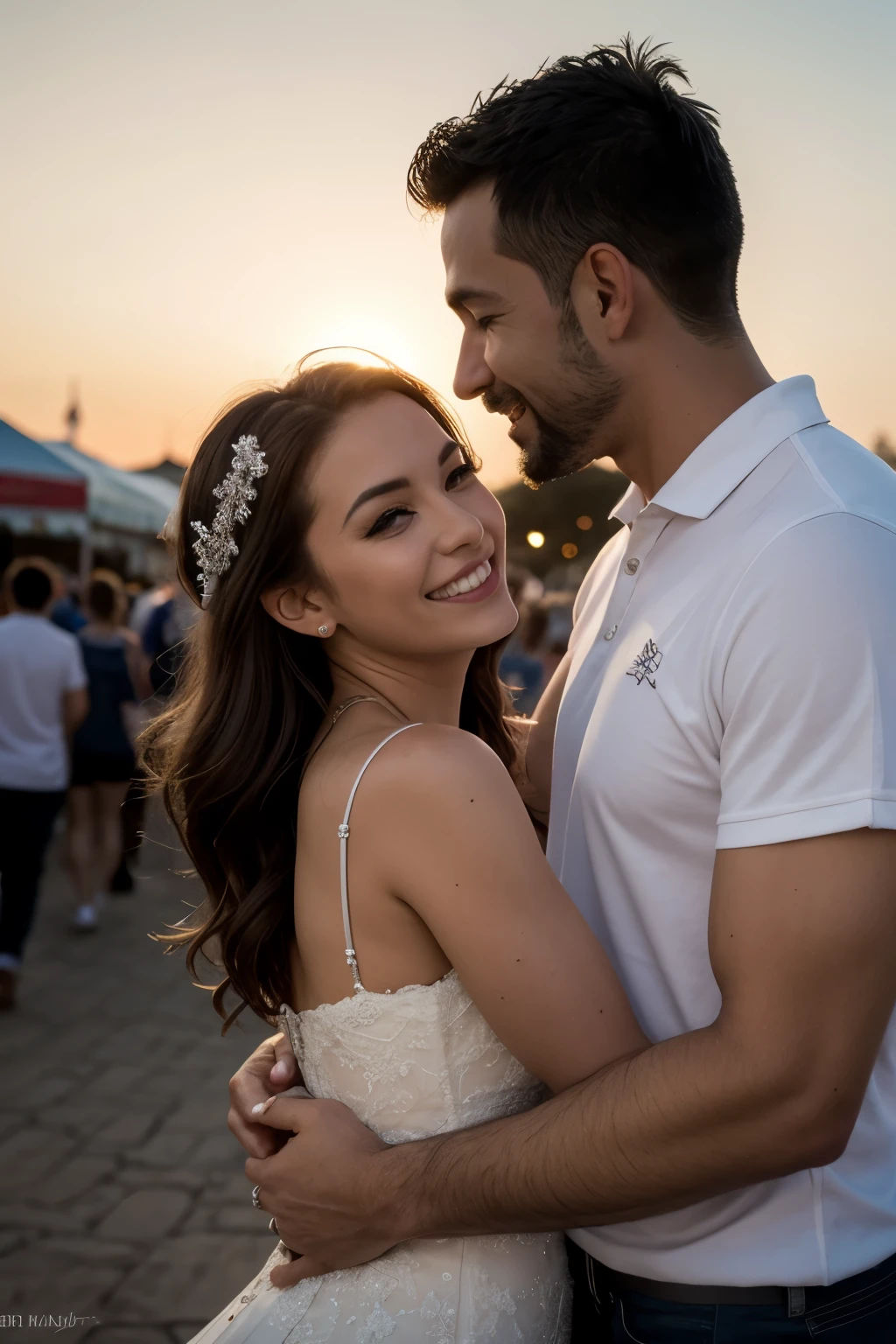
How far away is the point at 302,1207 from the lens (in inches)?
74.1

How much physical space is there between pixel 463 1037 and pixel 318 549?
96 centimetres

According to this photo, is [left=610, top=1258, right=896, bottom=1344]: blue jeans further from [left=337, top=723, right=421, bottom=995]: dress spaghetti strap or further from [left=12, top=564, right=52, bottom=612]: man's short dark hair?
[left=12, top=564, right=52, bottom=612]: man's short dark hair

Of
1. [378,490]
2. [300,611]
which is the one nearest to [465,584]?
[378,490]

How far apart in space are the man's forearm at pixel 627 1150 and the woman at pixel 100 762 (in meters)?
6.43

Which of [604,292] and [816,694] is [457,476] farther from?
[816,694]

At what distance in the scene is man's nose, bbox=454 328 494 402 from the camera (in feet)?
7.58

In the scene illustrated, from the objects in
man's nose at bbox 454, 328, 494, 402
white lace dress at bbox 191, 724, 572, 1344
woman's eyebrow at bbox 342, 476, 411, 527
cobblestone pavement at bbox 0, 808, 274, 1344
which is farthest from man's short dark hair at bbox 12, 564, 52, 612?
white lace dress at bbox 191, 724, 572, 1344

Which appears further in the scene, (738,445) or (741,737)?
(738,445)

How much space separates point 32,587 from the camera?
7.07 meters

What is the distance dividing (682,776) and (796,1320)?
2.77ft

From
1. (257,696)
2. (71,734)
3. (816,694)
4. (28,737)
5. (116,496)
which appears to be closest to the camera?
(816,694)

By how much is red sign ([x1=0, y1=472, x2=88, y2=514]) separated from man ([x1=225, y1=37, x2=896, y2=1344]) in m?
10.2

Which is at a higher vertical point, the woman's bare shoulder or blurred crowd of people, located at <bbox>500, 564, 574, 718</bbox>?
the woman's bare shoulder

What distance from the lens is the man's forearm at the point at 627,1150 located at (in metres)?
1.49
